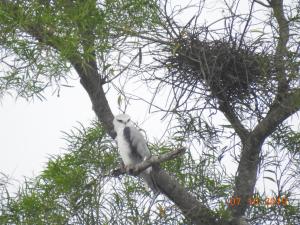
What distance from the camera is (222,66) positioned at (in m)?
2.98

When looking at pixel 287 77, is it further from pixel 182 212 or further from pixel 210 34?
pixel 182 212

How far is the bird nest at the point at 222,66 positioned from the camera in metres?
2.97

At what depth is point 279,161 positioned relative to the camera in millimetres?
3383

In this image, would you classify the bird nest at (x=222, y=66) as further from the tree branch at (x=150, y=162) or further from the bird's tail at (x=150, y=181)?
the bird's tail at (x=150, y=181)

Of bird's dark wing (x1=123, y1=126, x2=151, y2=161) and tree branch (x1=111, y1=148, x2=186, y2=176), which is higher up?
bird's dark wing (x1=123, y1=126, x2=151, y2=161)

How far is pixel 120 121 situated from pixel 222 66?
625 millimetres

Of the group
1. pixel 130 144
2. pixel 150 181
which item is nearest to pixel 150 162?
pixel 150 181

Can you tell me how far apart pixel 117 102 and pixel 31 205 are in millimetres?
1139

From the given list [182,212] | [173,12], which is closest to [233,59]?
[173,12]

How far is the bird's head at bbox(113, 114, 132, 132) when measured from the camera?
3.32 m
